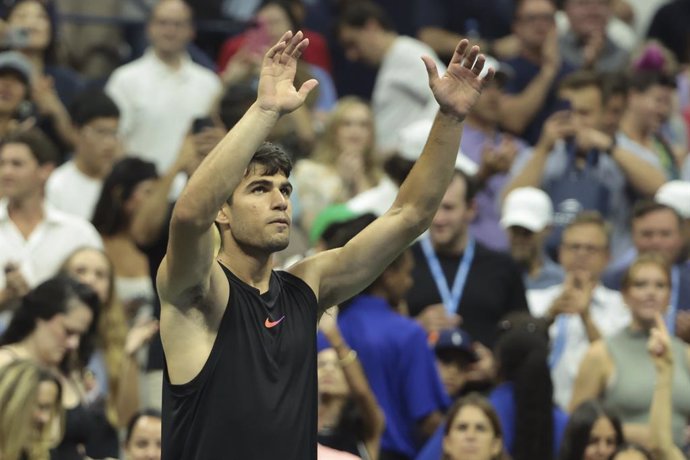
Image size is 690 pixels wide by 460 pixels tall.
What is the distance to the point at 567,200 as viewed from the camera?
11.5m

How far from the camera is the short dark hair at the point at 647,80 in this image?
1264cm

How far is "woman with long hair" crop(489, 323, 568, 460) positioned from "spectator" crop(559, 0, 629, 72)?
5297mm

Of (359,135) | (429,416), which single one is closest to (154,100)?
(359,135)

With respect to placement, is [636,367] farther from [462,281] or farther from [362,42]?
[362,42]

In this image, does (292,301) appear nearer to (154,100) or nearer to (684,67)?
(154,100)

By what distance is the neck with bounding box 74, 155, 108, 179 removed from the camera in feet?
37.7

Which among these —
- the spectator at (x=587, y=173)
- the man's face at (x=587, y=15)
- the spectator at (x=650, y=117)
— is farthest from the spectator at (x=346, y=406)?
the man's face at (x=587, y=15)

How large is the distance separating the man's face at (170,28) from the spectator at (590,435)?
16.9 feet

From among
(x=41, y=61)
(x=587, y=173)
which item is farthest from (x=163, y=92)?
(x=587, y=173)

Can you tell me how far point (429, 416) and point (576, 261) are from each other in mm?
1966

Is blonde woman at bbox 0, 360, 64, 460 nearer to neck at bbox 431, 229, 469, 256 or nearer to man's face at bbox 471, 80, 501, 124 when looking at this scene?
neck at bbox 431, 229, 469, 256

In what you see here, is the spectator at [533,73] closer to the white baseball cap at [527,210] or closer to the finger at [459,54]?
the white baseball cap at [527,210]

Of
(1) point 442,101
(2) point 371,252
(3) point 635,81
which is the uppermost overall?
(3) point 635,81

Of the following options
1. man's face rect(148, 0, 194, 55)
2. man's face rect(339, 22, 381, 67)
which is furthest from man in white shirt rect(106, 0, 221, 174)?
man's face rect(339, 22, 381, 67)
